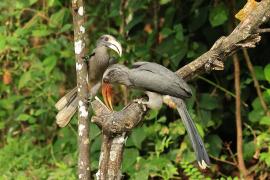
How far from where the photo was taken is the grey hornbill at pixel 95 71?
14.1 feet

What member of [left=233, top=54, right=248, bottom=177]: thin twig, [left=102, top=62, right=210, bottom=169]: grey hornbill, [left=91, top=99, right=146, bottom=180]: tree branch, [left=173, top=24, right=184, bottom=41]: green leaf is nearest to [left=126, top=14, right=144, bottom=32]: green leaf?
[left=173, top=24, right=184, bottom=41]: green leaf

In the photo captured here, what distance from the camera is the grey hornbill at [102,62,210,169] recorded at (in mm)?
4055

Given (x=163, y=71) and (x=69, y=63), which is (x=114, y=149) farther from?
(x=69, y=63)

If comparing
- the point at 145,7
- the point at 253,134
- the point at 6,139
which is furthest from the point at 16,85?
the point at 253,134

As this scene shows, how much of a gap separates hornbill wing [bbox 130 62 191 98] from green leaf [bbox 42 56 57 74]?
2076 millimetres

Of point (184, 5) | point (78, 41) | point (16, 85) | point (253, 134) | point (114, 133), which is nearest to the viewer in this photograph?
point (114, 133)

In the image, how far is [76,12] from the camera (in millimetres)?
4008

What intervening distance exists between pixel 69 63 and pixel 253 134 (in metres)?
1.88

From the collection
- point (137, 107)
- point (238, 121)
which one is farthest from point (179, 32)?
point (137, 107)

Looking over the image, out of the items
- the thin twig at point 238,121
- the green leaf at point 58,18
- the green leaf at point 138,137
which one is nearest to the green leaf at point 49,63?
the green leaf at point 58,18

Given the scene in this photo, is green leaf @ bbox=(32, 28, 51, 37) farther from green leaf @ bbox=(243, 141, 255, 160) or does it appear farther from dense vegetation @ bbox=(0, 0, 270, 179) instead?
green leaf @ bbox=(243, 141, 255, 160)

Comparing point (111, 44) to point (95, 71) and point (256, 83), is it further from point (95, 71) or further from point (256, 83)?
point (256, 83)

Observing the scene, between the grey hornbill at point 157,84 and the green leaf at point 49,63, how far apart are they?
2007 mm

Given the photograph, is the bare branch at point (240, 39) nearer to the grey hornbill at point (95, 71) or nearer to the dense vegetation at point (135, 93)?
the grey hornbill at point (95, 71)
